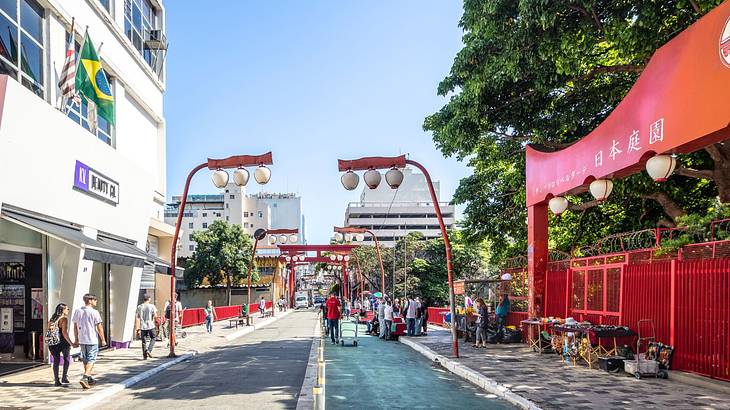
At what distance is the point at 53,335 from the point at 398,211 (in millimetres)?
130364

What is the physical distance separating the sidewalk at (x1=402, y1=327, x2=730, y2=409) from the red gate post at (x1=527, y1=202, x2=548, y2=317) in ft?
7.63

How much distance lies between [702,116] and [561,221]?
15.0 m

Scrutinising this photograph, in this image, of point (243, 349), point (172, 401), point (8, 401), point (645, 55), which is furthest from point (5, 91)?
point (645, 55)

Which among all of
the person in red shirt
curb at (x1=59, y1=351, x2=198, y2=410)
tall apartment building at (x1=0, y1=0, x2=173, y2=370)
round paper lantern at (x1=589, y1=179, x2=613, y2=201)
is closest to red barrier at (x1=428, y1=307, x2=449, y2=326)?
the person in red shirt

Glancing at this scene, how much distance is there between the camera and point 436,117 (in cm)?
2012

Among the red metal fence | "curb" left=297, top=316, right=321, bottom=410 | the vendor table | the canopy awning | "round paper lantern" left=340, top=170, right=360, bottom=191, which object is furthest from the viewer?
the red metal fence

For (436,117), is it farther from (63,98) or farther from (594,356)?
(63,98)

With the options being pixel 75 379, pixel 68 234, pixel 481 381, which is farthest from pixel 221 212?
pixel 481 381

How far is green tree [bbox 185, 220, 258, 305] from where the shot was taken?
6775cm

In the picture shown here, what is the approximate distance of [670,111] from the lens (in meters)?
10.6

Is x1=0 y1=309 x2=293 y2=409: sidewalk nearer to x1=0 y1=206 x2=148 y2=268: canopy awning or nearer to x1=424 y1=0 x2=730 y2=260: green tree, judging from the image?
x1=0 y1=206 x2=148 y2=268: canopy awning

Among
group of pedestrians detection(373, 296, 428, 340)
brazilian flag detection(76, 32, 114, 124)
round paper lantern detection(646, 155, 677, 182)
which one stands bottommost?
group of pedestrians detection(373, 296, 428, 340)

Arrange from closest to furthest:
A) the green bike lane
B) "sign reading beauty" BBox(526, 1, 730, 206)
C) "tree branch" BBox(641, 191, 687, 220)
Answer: "sign reading beauty" BBox(526, 1, 730, 206) < the green bike lane < "tree branch" BBox(641, 191, 687, 220)

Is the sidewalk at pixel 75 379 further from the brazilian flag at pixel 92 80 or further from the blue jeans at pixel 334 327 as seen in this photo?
the brazilian flag at pixel 92 80
